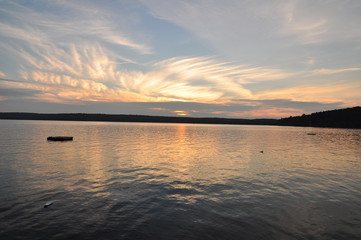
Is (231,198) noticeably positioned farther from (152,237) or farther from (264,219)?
(152,237)

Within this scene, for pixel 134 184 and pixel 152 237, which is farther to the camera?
pixel 134 184

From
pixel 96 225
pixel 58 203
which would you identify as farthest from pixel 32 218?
pixel 96 225

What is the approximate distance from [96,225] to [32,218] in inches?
169

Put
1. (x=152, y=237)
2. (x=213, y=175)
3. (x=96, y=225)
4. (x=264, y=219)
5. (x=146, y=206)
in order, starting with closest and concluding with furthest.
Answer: (x=152, y=237)
(x=96, y=225)
(x=264, y=219)
(x=146, y=206)
(x=213, y=175)

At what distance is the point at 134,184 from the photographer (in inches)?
849

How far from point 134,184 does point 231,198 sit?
9574mm

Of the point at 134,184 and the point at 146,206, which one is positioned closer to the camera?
the point at 146,206

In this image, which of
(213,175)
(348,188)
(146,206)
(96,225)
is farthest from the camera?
(213,175)

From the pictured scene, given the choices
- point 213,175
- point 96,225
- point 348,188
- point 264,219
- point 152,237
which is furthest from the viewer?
point 213,175

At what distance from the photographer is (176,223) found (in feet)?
43.5

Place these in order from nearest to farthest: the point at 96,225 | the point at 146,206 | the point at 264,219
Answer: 1. the point at 96,225
2. the point at 264,219
3. the point at 146,206

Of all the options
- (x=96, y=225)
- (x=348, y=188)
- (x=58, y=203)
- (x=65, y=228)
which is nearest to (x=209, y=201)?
(x=96, y=225)

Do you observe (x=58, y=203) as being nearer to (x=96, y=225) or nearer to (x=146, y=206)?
(x=96, y=225)

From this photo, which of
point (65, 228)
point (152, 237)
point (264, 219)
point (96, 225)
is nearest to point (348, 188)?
point (264, 219)
